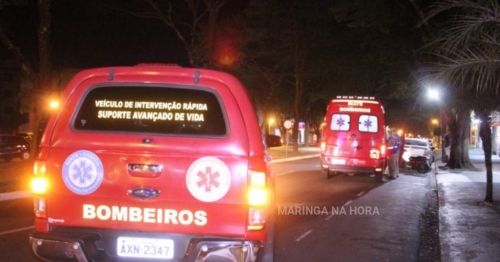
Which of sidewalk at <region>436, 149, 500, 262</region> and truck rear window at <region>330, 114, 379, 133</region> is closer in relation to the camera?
sidewalk at <region>436, 149, 500, 262</region>

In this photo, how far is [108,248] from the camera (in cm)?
532

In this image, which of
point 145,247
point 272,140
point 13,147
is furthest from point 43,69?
point 145,247

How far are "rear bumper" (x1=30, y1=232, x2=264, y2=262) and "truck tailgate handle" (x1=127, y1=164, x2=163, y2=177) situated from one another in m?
0.52

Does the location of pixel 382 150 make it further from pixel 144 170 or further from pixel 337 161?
pixel 144 170

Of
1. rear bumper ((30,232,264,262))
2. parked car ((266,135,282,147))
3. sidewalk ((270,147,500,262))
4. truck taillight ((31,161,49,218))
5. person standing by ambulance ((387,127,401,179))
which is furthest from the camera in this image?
person standing by ambulance ((387,127,401,179))

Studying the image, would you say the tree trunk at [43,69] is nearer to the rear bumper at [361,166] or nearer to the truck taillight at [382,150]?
the rear bumper at [361,166]

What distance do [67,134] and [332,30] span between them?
111 ft

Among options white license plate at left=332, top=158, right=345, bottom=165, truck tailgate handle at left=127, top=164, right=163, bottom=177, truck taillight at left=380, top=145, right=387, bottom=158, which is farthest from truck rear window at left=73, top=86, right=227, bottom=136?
truck taillight at left=380, top=145, right=387, bottom=158

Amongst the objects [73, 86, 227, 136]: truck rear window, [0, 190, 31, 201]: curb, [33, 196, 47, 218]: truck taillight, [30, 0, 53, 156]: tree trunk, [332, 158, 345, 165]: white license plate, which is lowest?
[0, 190, 31, 201]: curb

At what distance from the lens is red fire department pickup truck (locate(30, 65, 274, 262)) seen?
5215 millimetres

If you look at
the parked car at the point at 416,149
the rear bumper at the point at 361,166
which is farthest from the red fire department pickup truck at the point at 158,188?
the parked car at the point at 416,149

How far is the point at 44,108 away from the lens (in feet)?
67.6

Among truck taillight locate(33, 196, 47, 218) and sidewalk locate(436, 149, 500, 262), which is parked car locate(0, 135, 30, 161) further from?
truck taillight locate(33, 196, 47, 218)

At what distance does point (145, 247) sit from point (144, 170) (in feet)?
2.07
